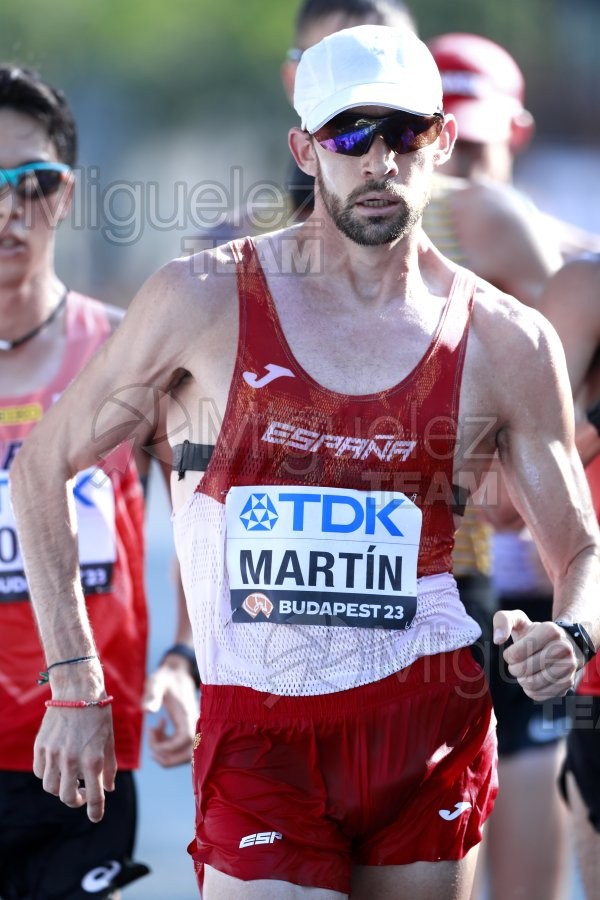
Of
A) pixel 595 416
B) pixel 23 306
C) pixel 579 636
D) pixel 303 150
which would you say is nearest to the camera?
pixel 579 636

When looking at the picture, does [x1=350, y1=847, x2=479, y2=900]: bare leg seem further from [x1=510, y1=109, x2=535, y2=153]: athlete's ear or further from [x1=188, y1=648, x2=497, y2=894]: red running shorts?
[x1=510, y1=109, x2=535, y2=153]: athlete's ear

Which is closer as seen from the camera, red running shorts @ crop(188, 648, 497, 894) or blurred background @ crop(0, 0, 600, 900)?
red running shorts @ crop(188, 648, 497, 894)

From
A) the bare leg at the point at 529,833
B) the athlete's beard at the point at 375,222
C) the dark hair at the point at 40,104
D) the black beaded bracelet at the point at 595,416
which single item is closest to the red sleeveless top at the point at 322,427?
the athlete's beard at the point at 375,222

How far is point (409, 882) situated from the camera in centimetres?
341

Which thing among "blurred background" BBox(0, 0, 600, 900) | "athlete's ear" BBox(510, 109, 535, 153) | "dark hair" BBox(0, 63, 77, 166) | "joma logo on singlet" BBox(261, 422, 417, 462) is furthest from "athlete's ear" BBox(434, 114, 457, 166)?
"blurred background" BBox(0, 0, 600, 900)

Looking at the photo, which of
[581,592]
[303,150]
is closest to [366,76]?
[303,150]

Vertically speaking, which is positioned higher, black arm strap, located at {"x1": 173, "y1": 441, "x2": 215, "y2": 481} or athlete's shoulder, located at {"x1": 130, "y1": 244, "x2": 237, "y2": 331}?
athlete's shoulder, located at {"x1": 130, "y1": 244, "x2": 237, "y2": 331}

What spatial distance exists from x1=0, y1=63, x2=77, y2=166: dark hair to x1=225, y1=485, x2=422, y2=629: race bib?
1978 mm

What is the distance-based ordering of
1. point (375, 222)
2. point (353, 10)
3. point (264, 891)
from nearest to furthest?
point (264, 891) → point (375, 222) → point (353, 10)

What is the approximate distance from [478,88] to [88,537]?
249 cm

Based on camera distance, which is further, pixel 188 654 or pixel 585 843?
pixel 585 843

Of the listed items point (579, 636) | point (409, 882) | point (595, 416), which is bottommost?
point (409, 882)

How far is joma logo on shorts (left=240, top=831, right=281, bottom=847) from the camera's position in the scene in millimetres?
3314

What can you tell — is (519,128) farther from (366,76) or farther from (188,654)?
(366,76)
